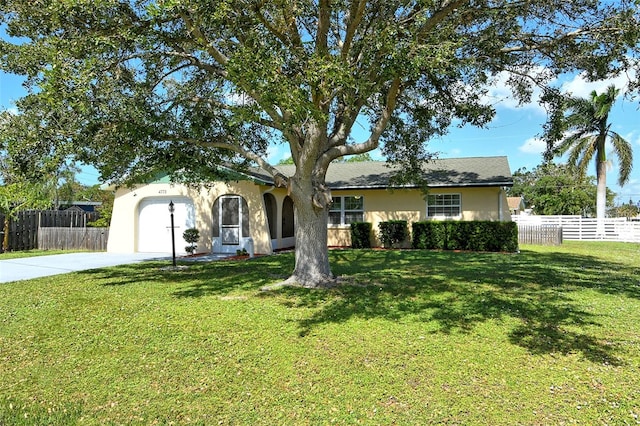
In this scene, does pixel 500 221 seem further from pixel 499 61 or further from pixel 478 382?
pixel 478 382

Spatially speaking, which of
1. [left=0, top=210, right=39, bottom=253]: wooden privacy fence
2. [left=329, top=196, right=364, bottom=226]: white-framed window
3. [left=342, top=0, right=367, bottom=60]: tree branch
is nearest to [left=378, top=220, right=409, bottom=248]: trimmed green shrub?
[left=329, top=196, right=364, bottom=226]: white-framed window

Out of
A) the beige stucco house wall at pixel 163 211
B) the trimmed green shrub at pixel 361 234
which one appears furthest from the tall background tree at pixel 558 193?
the beige stucco house wall at pixel 163 211

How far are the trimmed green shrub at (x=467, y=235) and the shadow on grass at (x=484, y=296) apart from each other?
9.76ft

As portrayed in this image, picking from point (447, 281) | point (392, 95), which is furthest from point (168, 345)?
point (447, 281)

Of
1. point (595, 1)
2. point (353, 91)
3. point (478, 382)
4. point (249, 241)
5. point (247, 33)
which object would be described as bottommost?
point (478, 382)

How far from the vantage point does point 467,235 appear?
54.7ft

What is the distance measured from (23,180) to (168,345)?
4695mm

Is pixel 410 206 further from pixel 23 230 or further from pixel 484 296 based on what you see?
pixel 23 230

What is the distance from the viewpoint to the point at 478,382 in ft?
13.5

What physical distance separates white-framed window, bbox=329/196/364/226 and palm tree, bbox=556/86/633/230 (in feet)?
44.9

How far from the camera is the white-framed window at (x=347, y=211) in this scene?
62.3 ft

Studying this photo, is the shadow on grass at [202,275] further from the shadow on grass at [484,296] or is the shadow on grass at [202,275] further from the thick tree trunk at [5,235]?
the thick tree trunk at [5,235]

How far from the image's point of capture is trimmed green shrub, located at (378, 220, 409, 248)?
17.7m

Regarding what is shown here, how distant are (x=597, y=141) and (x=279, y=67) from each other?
983 inches
